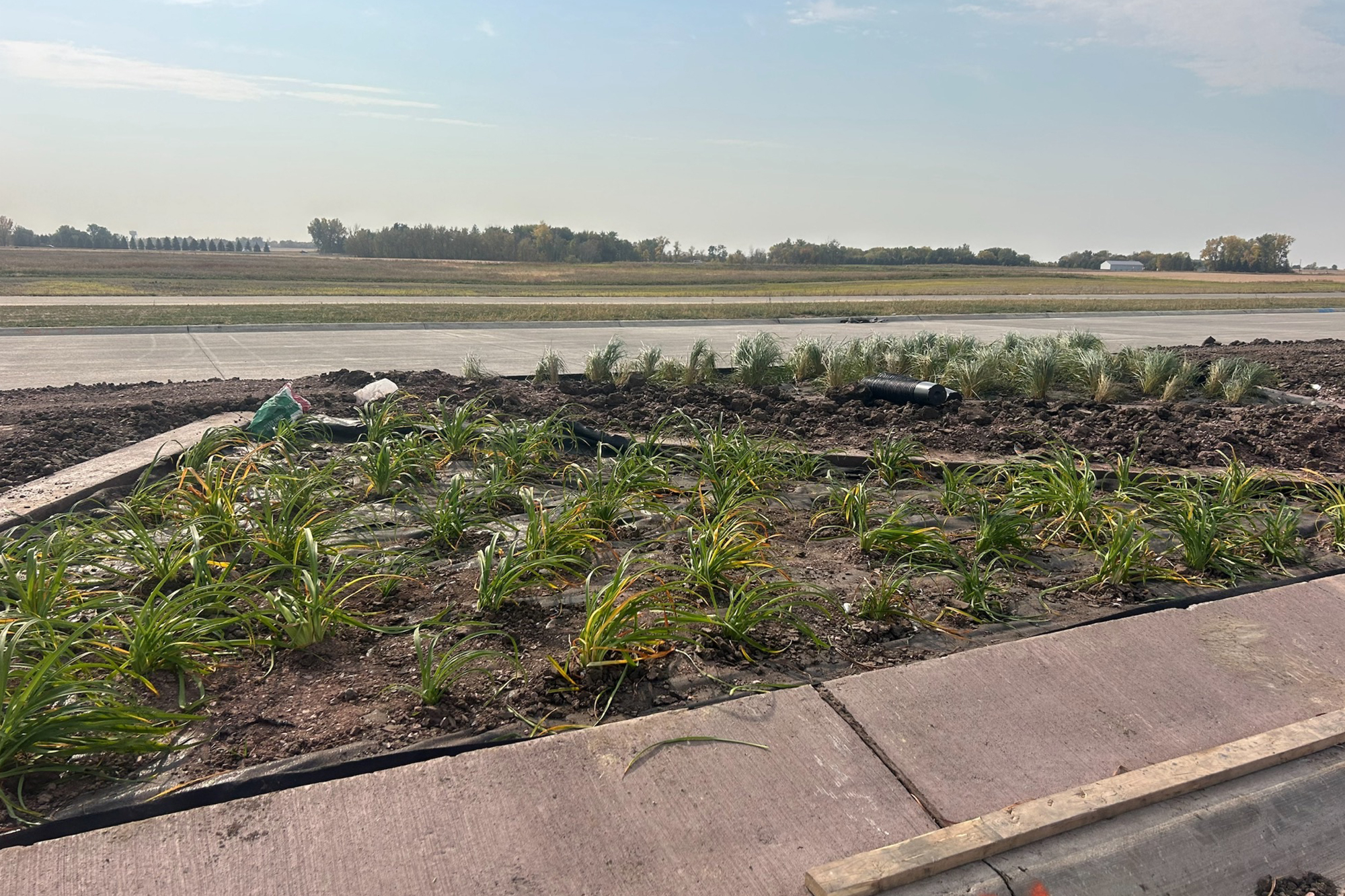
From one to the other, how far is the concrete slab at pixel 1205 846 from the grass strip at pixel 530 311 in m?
17.6

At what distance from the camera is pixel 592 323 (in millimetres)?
20203

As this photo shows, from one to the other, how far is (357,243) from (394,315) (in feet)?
245

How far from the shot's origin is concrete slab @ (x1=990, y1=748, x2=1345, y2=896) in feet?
7.63

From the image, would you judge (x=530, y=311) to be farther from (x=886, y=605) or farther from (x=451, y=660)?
(x=451, y=660)

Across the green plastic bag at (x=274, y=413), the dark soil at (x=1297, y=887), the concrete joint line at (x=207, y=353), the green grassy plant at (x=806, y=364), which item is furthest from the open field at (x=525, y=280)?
the dark soil at (x=1297, y=887)

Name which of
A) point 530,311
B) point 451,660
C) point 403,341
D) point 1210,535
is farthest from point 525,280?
point 451,660

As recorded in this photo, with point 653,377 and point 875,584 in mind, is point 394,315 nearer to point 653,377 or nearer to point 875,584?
point 653,377

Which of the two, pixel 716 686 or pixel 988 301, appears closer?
pixel 716 686

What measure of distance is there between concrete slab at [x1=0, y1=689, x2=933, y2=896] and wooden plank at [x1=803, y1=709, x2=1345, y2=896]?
8cm

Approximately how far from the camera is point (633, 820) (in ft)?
7.70

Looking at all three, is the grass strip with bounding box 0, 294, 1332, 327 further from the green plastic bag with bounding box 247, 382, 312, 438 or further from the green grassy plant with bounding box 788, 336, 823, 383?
the green plastic bag with bounding box 247, 382, 312, 438

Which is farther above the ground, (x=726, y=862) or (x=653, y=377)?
(x=653, y=377)

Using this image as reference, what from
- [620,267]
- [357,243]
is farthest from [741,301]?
[357,243]

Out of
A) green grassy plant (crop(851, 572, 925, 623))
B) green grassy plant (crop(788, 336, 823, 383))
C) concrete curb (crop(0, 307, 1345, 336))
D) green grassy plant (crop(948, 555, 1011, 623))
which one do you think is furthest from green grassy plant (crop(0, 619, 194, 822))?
concrete curb (crop(0, 307, 1345, 336))
